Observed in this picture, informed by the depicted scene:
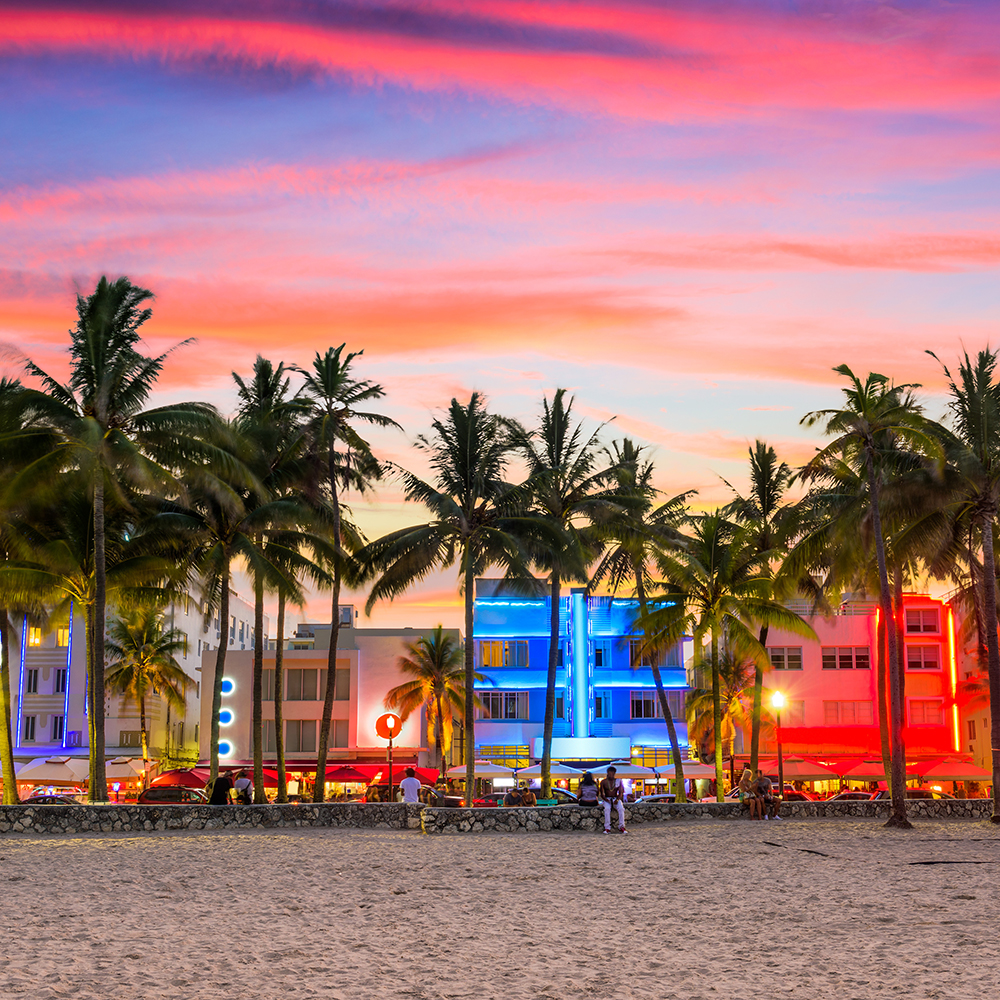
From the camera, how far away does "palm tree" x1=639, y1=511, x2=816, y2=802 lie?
39594 mm

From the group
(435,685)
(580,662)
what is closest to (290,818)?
(435,685)

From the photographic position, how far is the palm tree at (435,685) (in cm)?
6262

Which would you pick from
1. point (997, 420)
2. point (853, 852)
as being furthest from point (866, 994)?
point (997, 420)

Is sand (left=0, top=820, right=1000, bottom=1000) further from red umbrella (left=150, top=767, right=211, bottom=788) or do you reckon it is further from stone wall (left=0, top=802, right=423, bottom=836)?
red umbrella (left=150, top=767, right=211, bottom=788)

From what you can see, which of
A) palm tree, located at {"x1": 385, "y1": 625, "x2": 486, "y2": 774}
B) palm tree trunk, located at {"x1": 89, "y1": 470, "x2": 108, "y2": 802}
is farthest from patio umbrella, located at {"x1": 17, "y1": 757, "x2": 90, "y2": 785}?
palm tree trunk, located at {"x1": 89, "y1": 470, "x2": 108, "y2": 802}

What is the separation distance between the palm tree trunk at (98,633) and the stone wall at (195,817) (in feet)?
5.74

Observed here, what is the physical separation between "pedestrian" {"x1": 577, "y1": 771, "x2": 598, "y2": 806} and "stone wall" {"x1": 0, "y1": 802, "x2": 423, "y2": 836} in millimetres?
4576

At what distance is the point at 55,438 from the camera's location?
102 ft

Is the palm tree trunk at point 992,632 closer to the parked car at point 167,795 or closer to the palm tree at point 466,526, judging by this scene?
the palm tree at point 466,526

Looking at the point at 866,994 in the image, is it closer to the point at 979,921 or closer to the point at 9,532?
the point at 979,921

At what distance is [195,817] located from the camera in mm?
30109

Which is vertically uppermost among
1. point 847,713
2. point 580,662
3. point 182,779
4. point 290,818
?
point 580,662

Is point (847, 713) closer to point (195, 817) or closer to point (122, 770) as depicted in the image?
point (122, 770)

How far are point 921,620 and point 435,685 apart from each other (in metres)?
27.9
